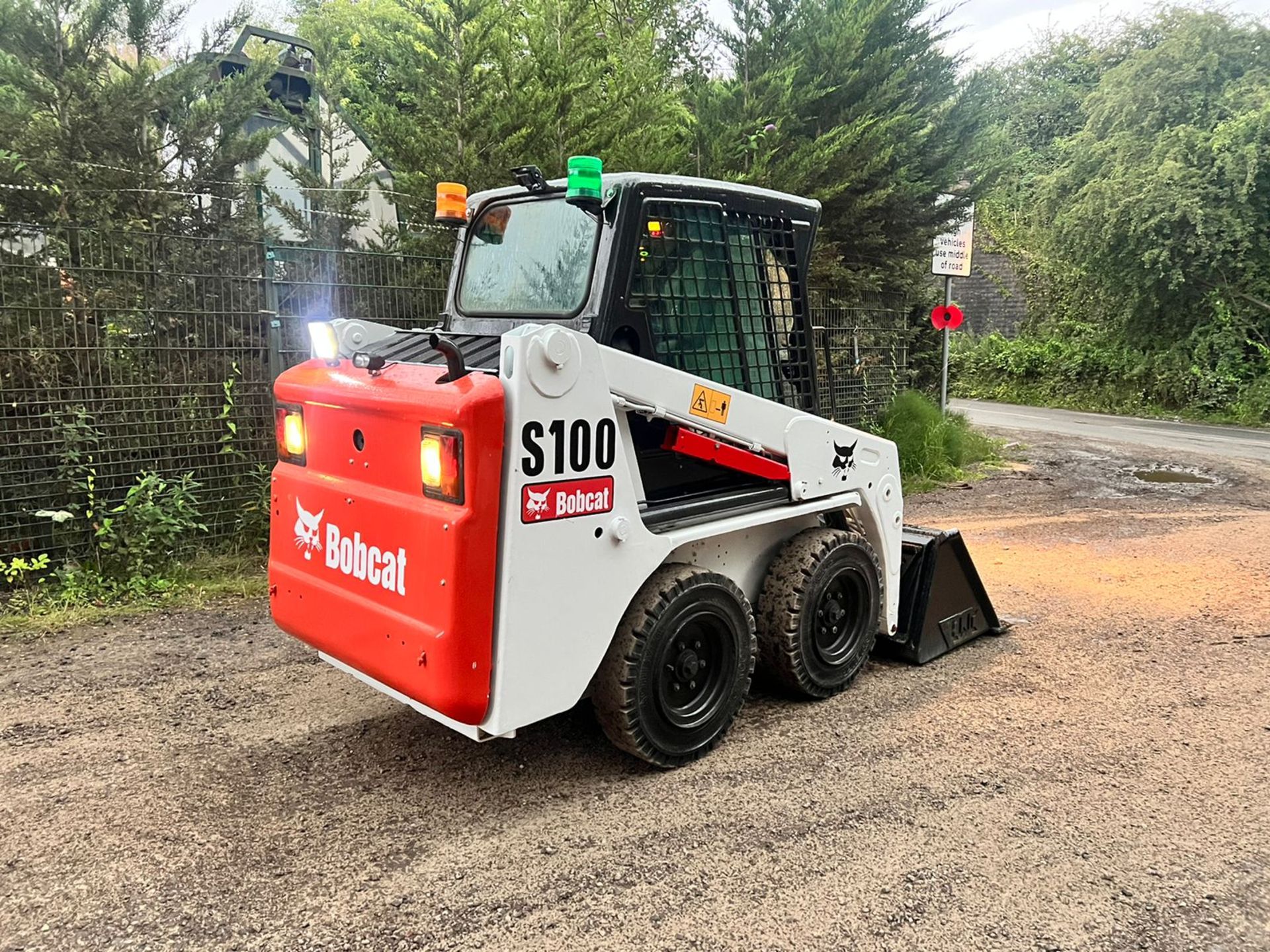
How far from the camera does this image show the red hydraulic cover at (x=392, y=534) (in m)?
2.90

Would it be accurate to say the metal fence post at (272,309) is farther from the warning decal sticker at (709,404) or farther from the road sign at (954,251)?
the road sign at (954,251)

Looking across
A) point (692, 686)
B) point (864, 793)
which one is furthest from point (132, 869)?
point (864, 793)

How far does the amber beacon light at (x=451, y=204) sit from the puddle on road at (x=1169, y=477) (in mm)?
9340

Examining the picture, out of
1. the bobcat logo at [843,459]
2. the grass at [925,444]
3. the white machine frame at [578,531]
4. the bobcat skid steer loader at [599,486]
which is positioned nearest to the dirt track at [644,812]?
the bobcat skid steer loader at [599,486]

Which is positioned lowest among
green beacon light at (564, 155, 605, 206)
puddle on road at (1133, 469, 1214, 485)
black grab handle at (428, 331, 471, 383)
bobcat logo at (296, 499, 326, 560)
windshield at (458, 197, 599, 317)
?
puddle on road at (1133, 469, 1214, 485)

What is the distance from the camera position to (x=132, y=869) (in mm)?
2918

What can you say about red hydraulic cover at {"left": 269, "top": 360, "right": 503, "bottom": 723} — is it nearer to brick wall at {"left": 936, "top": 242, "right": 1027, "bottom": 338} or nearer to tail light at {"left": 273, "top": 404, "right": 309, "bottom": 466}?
tail light at {"left": 273, "top": 404, "right": 309, "bottom": 466}

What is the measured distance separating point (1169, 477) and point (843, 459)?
8.40 m

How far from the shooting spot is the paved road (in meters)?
13.1

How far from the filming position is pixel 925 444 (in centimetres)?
1086

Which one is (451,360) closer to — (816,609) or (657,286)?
(657,286)

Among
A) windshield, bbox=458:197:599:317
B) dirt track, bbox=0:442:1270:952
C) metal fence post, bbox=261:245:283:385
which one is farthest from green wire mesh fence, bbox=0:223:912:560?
windshield, bbox=458:197:599:317

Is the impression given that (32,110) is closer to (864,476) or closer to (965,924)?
(864,476)

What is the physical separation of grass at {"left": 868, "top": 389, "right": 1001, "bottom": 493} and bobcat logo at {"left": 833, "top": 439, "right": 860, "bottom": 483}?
233 inches
